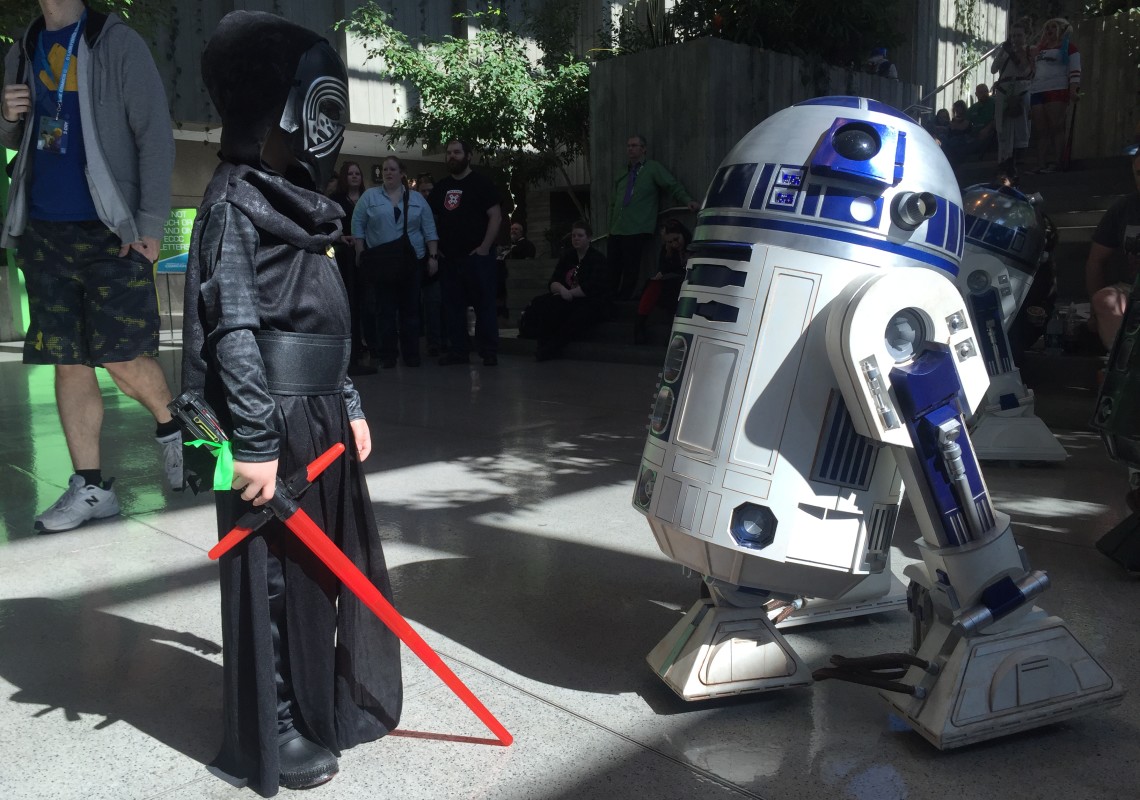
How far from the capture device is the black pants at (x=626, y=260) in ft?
33.4

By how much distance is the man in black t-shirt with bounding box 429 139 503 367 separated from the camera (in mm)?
8453

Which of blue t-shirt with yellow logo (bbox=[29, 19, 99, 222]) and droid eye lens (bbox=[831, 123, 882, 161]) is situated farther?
blue t-shirt with yellow logo (bbox=[29, 19, 99, 222])

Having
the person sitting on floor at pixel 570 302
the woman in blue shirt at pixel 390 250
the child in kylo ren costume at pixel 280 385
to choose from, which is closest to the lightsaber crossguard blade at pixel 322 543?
the child in kylo ren costume at pixel 280 385

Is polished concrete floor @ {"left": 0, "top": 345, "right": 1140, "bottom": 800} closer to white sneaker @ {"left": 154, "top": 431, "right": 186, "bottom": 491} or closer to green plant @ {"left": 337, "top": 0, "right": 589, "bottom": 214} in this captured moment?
white sneaker @ {"left": 154, "top": 431, "right": 186, "bottom": 491}

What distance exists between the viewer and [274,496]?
6.34ft

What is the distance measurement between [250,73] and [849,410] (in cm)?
140

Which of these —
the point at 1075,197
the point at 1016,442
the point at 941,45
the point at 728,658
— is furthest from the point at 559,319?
the point at 941,45

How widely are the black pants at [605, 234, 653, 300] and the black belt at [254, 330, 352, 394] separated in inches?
324

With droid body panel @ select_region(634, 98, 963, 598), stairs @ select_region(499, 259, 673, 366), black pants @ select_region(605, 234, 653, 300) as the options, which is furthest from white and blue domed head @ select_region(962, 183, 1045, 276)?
black pants @ select_region(605, 234, 653, 300)

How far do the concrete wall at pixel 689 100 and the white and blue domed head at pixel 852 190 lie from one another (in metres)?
8.02

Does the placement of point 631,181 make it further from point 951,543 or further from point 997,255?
point 951,543

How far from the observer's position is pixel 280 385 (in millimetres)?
2035

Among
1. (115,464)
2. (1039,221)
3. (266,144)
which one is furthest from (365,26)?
(266,144)

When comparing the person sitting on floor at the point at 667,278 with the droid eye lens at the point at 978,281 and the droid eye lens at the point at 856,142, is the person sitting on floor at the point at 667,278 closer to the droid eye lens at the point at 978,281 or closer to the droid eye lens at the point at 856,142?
the droid eye lens at the point at 978,281
